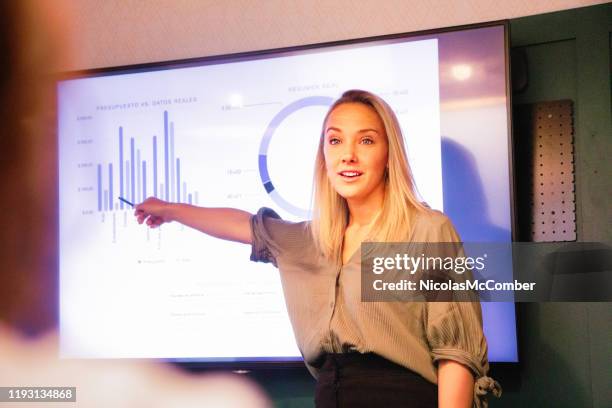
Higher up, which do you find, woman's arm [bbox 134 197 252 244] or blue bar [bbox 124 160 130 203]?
blue bar [bbox 124 160 130 203]

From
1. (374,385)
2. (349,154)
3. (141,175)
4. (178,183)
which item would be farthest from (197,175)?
(374,385)

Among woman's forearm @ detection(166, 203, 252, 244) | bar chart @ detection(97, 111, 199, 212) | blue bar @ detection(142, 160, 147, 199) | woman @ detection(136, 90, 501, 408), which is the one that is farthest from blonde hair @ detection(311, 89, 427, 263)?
blue bar @ detection(142, 160, 147, 199)

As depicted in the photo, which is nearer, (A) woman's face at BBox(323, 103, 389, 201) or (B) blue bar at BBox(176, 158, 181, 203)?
(A) woman's face at BBox(323, 103, 389, 201)

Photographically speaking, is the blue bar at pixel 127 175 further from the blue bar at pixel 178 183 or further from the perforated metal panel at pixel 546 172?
the perforated metal panel at pixel 546 172

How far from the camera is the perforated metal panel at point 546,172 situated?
1.62 meters

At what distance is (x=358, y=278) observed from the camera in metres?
1.57

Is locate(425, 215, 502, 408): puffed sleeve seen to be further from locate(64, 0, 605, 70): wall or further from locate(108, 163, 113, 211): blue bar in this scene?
locate(108, 163, 113, 211): blue bar

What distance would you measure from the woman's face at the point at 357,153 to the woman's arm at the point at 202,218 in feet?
0.81

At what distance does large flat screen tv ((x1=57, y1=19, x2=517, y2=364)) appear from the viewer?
1646 millimetres

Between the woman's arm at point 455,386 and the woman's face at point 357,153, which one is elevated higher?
the woman's face at point 357,153

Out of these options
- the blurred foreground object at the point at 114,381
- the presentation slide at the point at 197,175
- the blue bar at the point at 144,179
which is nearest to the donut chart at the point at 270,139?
the presentation slide at the point at 197,175

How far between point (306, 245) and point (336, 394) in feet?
1.06
